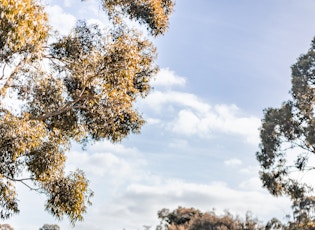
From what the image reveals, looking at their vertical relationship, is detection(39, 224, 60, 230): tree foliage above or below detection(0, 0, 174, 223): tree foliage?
above

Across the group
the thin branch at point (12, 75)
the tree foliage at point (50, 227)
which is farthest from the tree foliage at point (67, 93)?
the tree foliage at point (50, 227)

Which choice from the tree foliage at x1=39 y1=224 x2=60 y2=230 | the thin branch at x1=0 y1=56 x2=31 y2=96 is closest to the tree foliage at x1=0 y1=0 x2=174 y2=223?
the thin branch at x1=0 y1=56 x2=31 y2=96

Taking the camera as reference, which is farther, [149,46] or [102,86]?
[149,46]

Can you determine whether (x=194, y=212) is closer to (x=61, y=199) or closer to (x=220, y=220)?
(x=220, y=220)

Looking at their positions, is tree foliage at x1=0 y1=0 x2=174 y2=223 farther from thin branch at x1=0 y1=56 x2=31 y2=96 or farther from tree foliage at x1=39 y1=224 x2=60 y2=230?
tree foliage at x1=39 y1=224 x2=60 y2=230

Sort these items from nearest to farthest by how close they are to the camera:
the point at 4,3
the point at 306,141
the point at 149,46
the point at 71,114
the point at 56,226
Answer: the point at 4,3 < the point at 71,114 < the point at 149,46 < the point at 306,141 < the point at 56,226

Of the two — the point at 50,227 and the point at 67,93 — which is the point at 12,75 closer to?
the point at 67,93

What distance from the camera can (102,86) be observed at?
39.6ft

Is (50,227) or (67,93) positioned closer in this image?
(67,93)

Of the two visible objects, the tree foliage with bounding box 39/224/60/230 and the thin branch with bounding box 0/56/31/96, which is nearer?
the thin branch with bounding box 0/56/31/96

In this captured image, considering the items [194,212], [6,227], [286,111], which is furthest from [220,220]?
[6,227]

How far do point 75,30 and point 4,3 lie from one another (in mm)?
5199

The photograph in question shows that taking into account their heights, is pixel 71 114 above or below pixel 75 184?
above

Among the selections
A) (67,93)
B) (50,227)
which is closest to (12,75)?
(67,93)
